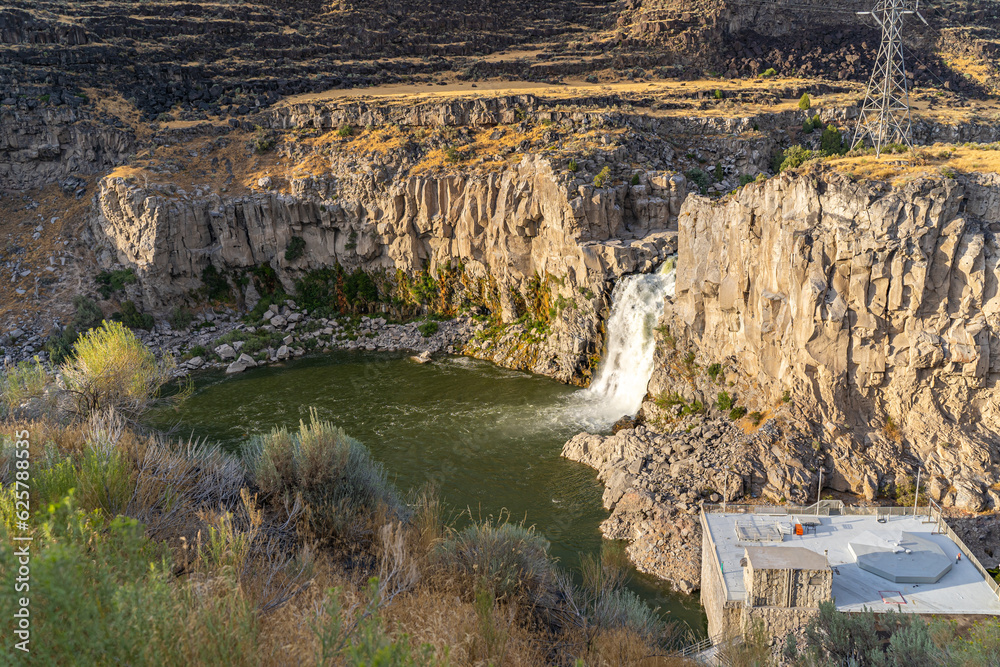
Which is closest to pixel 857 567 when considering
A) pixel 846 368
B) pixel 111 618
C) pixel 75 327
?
pixel 846 368

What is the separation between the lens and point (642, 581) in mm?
18750

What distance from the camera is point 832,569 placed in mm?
15875

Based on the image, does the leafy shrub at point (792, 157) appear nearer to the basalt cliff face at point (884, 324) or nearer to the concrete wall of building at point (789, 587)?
the basalt cliff face at point (884, 324)

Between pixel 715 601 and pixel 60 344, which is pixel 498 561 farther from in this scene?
pixel 60 344

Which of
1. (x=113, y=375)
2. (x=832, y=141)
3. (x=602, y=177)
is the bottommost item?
(x=113, y=375)

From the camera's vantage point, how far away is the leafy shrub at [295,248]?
137ft

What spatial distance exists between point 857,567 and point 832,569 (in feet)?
3.21

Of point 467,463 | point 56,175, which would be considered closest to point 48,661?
point 467,463

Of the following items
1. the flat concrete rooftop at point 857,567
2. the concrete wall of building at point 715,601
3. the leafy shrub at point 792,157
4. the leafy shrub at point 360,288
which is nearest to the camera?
the flat concrete rooftop at point 857,567

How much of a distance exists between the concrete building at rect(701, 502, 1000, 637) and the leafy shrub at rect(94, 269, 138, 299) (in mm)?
34877

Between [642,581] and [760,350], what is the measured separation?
974cm

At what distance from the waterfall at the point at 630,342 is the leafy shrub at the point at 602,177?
5425 mm

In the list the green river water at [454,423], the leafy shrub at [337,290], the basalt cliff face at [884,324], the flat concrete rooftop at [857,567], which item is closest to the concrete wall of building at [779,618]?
the flat concrete rooftop at [857,567]

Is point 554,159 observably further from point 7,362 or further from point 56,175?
point 56,175
